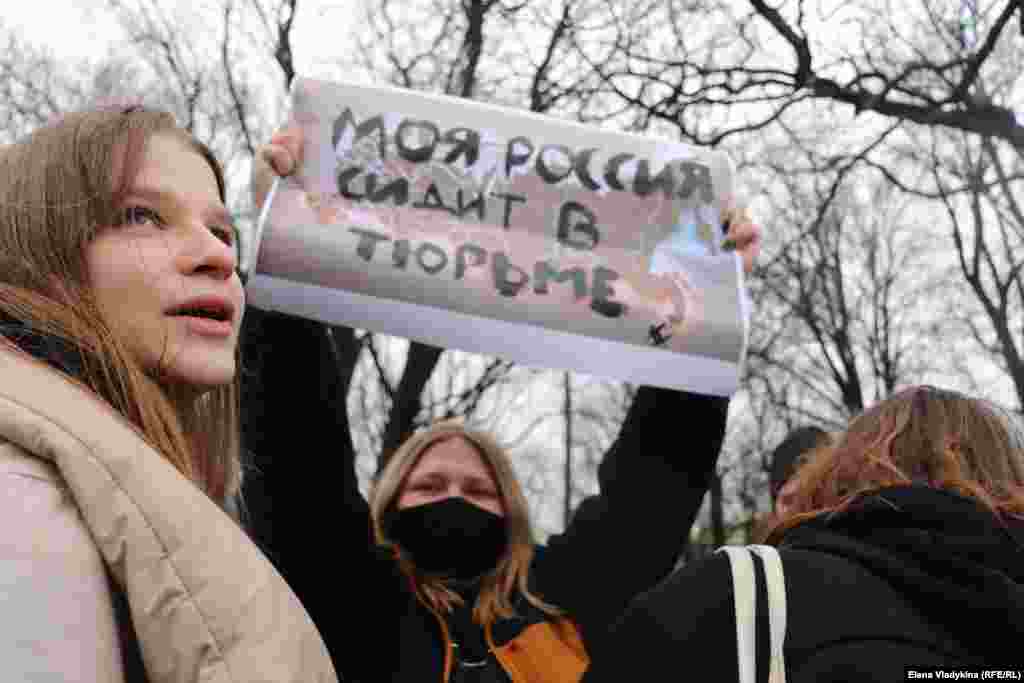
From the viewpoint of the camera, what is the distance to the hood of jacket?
4.38 ft

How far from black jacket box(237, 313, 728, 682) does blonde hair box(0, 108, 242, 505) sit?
2.27ft

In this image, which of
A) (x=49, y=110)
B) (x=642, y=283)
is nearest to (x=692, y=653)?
(x=642, y=283)

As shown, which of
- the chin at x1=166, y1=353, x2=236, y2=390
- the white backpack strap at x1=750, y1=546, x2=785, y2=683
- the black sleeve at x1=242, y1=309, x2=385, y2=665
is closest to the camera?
the chin at x1=166, y1=353, x2=236, y2=390

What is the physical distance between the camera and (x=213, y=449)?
4.45 ft

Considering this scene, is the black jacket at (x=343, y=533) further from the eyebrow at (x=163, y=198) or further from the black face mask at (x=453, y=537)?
the eyebrow at (x=163, y=198)

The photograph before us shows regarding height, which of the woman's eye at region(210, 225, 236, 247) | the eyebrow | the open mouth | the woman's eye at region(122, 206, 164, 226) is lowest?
the open mouth

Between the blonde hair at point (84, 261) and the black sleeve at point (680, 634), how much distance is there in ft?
2.19

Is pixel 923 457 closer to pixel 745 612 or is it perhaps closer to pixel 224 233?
pixel 745 612

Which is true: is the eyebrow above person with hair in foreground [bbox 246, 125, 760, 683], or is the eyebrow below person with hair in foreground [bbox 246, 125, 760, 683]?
above

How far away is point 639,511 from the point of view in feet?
7.79

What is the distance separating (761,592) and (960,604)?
0.95 feet

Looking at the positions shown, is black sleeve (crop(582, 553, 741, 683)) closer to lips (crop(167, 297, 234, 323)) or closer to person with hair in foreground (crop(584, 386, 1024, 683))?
person with hair in foreground (crop(584, 386, 1024, 683))

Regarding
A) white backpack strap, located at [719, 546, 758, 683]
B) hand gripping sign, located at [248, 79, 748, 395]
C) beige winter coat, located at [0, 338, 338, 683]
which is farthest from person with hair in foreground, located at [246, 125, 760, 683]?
beige winter coat, located at [0, 338, 338, 683]

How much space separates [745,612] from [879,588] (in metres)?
0.22
